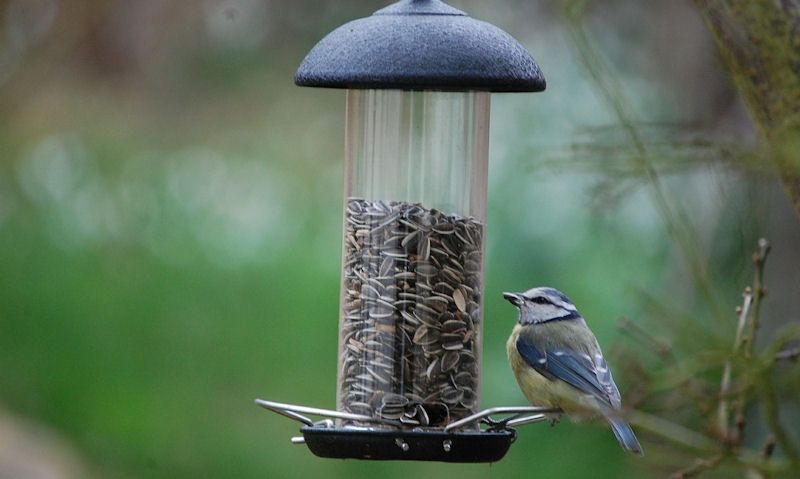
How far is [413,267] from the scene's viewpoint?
4184 mm

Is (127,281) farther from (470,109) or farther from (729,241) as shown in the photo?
(470,109)

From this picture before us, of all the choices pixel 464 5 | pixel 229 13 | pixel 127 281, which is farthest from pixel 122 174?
pixel 464 5

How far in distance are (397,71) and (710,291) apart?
1152mm

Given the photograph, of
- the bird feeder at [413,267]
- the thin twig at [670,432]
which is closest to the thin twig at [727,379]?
the thin twig at [670,432]

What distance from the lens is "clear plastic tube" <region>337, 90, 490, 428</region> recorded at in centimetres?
416

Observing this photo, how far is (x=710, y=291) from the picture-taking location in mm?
3916

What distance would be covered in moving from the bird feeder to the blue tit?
1.19ft

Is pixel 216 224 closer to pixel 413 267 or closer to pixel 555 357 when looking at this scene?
pixel 555 357

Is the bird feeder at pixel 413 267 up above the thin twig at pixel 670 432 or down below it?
above

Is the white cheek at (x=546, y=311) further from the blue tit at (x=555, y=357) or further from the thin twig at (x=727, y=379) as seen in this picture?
the thin twig at (x=727, y=379)

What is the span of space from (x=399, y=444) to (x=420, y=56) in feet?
3.74

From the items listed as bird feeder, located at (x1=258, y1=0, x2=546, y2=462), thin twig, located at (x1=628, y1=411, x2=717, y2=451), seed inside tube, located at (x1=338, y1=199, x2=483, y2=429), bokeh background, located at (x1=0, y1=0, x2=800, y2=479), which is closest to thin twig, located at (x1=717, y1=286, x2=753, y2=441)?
thin twig, located at (x1=628, y1=411, x2=717, y2=451)

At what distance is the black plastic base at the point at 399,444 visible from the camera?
388 centimetres

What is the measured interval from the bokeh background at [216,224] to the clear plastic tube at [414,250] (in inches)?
124
